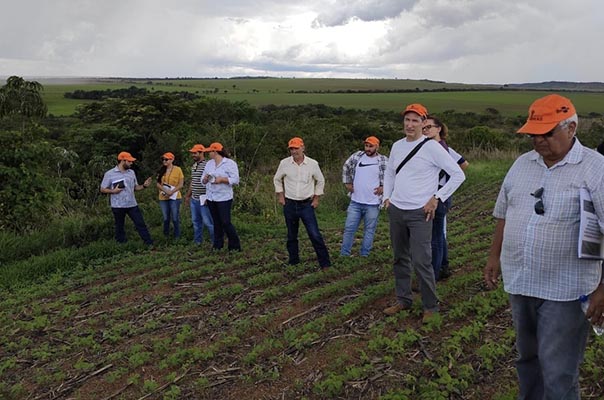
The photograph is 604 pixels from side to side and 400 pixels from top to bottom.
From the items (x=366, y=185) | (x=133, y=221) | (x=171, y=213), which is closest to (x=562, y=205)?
(x=366, y=185)

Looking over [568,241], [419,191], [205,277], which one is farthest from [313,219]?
[568,241]

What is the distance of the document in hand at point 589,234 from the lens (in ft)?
A: 8.73

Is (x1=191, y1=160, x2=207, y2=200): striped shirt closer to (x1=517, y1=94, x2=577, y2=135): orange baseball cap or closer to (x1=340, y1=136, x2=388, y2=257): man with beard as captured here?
(x1=340, y1=136, x2=388, y2=257): man with beard

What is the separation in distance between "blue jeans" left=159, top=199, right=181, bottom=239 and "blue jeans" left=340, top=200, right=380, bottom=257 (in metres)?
3.30

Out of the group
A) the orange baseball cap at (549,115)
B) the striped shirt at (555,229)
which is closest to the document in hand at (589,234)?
the striped shirt at (555,229)

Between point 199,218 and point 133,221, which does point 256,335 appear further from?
point 133,221

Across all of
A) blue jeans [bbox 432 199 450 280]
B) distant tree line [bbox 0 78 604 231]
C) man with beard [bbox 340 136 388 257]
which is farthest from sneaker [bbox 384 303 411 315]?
distant tree line [bbox 0 78 604 231]

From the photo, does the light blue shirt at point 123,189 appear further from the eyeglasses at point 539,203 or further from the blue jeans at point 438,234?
the eyeglasses at point 539,203

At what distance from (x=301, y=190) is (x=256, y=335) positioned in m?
2.33

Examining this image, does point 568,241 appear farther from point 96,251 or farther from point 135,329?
point 96,251

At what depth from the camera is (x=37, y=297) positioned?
22.8ft

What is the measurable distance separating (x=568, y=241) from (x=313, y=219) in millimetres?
4389

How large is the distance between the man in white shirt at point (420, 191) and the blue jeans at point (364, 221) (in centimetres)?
215

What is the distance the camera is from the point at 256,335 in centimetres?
509
